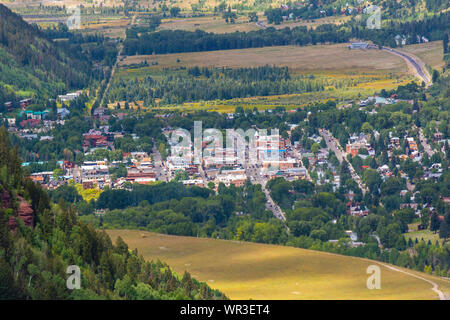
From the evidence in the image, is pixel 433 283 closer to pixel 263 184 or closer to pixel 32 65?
pixel 263 184

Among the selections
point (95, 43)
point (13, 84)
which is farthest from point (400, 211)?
point (95, 43)

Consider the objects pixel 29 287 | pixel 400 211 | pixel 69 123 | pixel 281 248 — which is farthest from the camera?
pixel 69 123

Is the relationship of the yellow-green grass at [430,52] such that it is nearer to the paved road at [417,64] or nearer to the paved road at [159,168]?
the paved road at [417,64]

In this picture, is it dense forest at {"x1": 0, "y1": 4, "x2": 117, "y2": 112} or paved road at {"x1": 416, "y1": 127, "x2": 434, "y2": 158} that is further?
dense forest at {"x1": 0, "y1": 4, "x2": 117, "y2": 112}

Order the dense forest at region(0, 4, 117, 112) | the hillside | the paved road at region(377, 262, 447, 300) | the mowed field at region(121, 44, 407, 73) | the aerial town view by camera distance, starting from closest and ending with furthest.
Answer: the aerial town view < the paved road at region(377, 262, 447, 300) < the dense forest at region(0, 4, 117, 112) < the hillside < the mowed field at region(121, 44, 407, 73)

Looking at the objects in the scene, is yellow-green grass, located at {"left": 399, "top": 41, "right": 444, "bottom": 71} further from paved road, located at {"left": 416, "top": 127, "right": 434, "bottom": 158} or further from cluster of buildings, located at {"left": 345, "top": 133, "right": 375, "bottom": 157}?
cluster of buildings, located at {"left": 345, "top": 133, "right": 375, "bottom": 157}

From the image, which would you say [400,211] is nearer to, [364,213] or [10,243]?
A: [364,213]

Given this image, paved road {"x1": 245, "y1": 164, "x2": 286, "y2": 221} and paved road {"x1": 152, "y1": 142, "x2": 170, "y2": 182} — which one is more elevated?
paved road {"x1": 245, "y1": 164, "x2": 286, "y2": 221}

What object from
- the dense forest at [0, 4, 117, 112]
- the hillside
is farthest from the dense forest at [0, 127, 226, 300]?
the hillside
